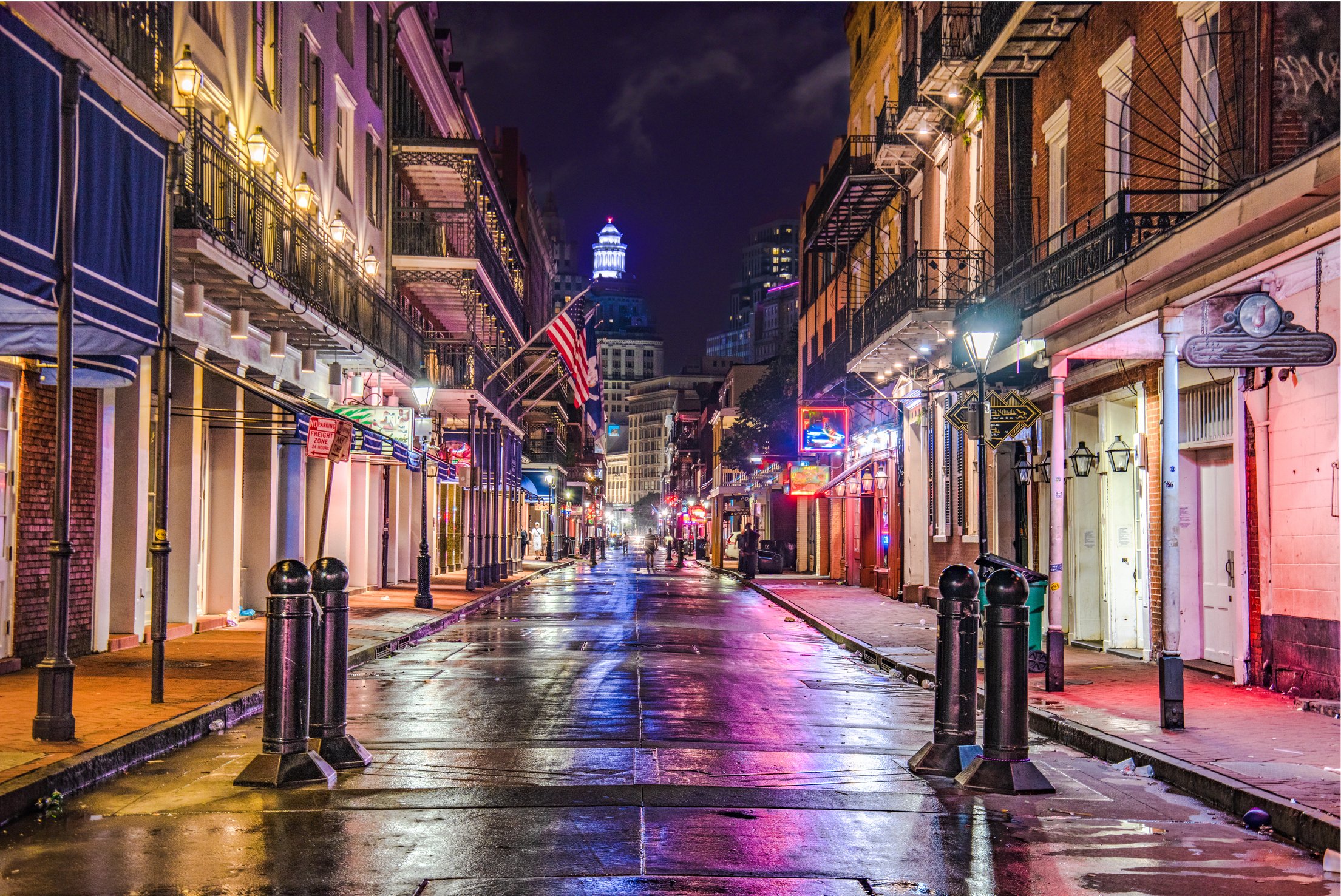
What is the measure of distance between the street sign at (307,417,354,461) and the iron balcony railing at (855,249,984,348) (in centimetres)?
1095

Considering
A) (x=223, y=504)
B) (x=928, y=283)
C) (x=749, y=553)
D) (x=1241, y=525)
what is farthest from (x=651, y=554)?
(x=1241, y=525)

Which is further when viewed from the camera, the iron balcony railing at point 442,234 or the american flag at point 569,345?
the iron balcony railing at point 442,234

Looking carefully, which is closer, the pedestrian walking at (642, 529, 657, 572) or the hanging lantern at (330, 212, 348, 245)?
the hanging lantern at (330, 212, 348, 245)

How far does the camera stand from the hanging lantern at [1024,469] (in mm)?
19125

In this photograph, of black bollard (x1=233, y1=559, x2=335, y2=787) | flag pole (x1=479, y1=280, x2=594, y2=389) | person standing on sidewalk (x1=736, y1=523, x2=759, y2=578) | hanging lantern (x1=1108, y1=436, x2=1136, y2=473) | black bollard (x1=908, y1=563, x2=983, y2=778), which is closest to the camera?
black bollard (x1=233, y1=559, x2=335, y2=787)

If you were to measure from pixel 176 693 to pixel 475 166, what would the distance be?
26795 millimetres

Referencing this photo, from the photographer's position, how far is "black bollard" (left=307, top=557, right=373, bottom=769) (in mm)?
8680

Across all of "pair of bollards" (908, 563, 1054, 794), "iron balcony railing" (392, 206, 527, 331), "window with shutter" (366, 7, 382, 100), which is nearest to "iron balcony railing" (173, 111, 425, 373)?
"window with shutter" (366, 7, 382, 100)

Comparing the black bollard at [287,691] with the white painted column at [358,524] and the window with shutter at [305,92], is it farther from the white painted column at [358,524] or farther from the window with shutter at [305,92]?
the white painted column at [358,524]

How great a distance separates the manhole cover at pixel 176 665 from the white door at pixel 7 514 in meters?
1.24

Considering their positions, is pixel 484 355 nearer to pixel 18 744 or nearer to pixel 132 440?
pixel 132 440

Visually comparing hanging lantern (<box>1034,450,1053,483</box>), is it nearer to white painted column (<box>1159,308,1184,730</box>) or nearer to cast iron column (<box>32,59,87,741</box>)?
white painted column (<box>1159,308,1184,730</box>)

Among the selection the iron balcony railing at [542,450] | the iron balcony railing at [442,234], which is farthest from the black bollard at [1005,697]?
the iron balcony railing at [542,450]

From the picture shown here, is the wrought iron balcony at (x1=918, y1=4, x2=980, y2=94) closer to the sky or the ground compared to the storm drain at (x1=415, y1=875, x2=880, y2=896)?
closer to the sky
